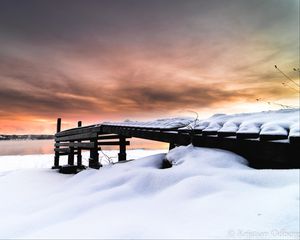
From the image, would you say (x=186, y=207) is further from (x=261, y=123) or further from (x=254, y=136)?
(x=261, y=123)

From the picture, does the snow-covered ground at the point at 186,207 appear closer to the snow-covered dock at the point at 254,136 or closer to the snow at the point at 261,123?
the snow-covered dock at the point at 254,136

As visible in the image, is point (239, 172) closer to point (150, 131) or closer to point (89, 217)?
point (89, 217)

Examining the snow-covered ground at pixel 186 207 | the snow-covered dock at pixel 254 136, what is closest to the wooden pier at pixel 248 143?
the snow-covered dock at pixel 254 136

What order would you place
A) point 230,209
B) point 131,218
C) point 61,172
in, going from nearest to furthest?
point 230,209 → point 131,218 → point 61,172

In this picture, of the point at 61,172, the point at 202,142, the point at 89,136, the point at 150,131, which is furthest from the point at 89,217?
the point at 61,172

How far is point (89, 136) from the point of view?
10.4m

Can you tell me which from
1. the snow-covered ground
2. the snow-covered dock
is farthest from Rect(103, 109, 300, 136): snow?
the snow-covered ground

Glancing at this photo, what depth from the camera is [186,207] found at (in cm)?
253

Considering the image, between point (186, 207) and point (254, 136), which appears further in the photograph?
point (254, 136)

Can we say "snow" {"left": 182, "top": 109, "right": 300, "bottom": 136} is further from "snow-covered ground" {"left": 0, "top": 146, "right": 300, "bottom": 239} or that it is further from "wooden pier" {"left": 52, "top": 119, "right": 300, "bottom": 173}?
"snow-covered ground" {"left": 0, "top": 146, "right": 300, "bottom": 239}

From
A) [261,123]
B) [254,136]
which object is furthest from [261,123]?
[254,136]

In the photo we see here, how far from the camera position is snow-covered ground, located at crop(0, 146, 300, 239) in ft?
6.71

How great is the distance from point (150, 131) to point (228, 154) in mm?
2703

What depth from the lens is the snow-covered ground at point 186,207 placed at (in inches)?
80.5
